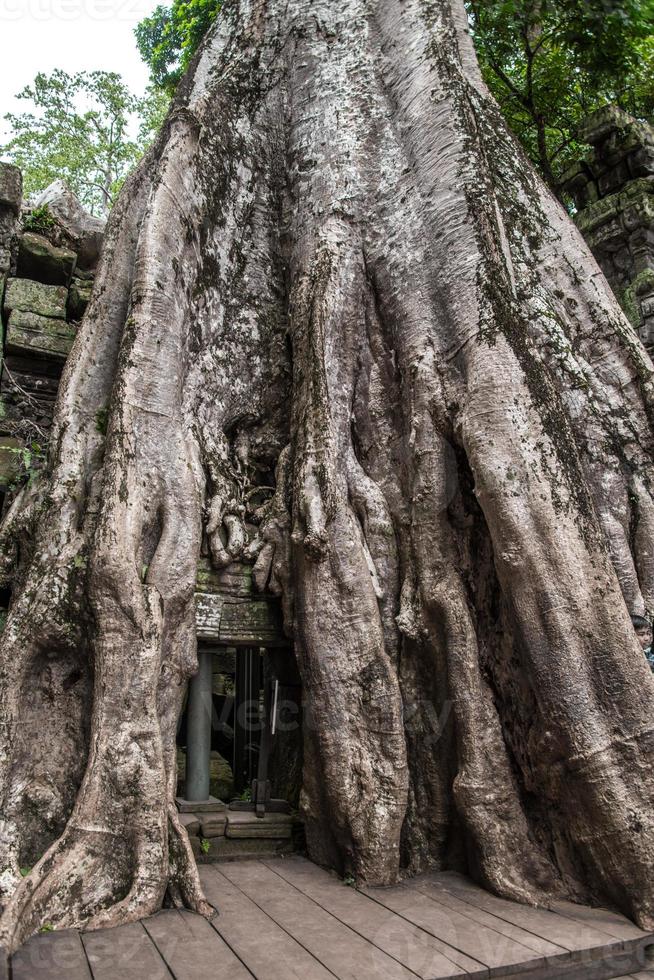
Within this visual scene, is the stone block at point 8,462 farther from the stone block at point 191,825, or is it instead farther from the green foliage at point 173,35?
the green foliage at point 173,35

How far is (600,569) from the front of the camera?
2906 millimetres

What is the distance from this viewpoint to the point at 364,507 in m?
3.48

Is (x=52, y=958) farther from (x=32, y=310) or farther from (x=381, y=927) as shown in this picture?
(x=32, y=310)

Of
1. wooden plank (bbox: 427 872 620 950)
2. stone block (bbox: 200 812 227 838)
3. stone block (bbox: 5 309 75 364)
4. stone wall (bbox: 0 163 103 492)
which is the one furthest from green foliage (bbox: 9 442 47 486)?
wooden plank (bbox: 427 872 620 950)

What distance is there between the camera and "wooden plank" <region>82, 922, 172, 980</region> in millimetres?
2014

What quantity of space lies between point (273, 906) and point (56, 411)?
235cm

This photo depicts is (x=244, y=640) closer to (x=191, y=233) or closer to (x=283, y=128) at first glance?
(x=191, y=233)

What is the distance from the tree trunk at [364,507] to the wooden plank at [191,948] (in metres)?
0.10

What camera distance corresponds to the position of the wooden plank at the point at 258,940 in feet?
6.82

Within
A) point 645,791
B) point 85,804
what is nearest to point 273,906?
point 85,804

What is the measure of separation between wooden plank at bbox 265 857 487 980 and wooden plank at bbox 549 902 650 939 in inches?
22.7

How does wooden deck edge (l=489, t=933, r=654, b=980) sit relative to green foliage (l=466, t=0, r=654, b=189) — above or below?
below

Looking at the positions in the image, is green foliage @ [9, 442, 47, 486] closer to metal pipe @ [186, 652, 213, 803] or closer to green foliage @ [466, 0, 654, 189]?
metal pipe @ [186, 652, 213, 803]

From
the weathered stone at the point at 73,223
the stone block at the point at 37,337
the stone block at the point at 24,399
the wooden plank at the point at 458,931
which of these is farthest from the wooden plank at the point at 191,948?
the weathered stone at the point at 73,223
